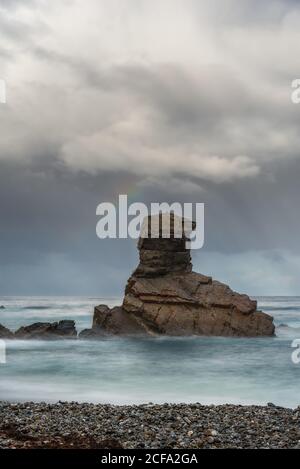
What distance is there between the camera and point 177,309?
4531 cm

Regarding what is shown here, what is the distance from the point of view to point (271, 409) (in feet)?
56.5

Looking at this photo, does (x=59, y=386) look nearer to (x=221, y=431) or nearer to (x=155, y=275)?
(x=221, y=431)

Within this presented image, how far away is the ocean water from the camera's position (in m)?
24.8

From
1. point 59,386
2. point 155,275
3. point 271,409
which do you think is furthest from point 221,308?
point 271,409

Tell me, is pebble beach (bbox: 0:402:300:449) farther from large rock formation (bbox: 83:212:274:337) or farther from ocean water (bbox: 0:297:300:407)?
large rock formation (bbox: 83:212:274:337)

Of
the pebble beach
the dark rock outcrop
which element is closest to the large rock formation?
the dark rock outcrop

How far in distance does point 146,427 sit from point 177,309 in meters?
31.5

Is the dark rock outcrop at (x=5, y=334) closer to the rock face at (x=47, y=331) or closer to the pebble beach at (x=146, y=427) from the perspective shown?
the rock face at (x=47, y=331)

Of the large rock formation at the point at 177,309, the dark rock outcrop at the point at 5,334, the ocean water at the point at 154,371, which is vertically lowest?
the ocean water at the point at 154,371

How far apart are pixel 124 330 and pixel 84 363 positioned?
10.9 meters

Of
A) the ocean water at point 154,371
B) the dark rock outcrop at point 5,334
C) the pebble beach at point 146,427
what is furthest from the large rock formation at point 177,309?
the pebble beach at point 146,427

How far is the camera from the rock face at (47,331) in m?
44.6

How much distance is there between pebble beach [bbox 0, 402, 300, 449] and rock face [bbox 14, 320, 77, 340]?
2818 centimetres

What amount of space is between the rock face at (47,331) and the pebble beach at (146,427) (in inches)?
1110
